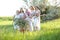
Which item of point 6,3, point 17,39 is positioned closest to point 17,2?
point 6,3

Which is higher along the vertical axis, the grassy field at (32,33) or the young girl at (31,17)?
the young girl at (31,17)

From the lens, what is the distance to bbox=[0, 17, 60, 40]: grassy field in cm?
346

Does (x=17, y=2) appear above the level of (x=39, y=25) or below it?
above

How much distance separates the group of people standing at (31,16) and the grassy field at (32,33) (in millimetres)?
52

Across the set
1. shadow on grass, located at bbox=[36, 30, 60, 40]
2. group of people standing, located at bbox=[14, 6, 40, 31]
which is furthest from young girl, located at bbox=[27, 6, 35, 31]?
shadow on grass, located at bbox=[36, 30, 60, 40]

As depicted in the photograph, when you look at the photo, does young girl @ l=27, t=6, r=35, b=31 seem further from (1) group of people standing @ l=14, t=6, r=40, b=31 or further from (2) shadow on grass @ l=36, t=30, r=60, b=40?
(2) shadow on grass @ l=36, t=30, r=60, b=40

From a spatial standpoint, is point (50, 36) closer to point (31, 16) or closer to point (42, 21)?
point (42, 21)

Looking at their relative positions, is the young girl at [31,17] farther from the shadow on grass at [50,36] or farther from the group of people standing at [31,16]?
the shadow on grass at [50,36]

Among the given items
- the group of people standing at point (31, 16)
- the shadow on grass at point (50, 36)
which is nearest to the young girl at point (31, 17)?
the group of people standing at point (31, 16)

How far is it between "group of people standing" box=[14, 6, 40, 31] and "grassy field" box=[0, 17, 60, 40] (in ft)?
0.17

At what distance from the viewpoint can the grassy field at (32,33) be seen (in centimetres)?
346

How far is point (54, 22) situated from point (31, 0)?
31 cm

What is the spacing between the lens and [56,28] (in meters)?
3.50

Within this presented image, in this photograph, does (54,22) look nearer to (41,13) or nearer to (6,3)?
(41,13)
